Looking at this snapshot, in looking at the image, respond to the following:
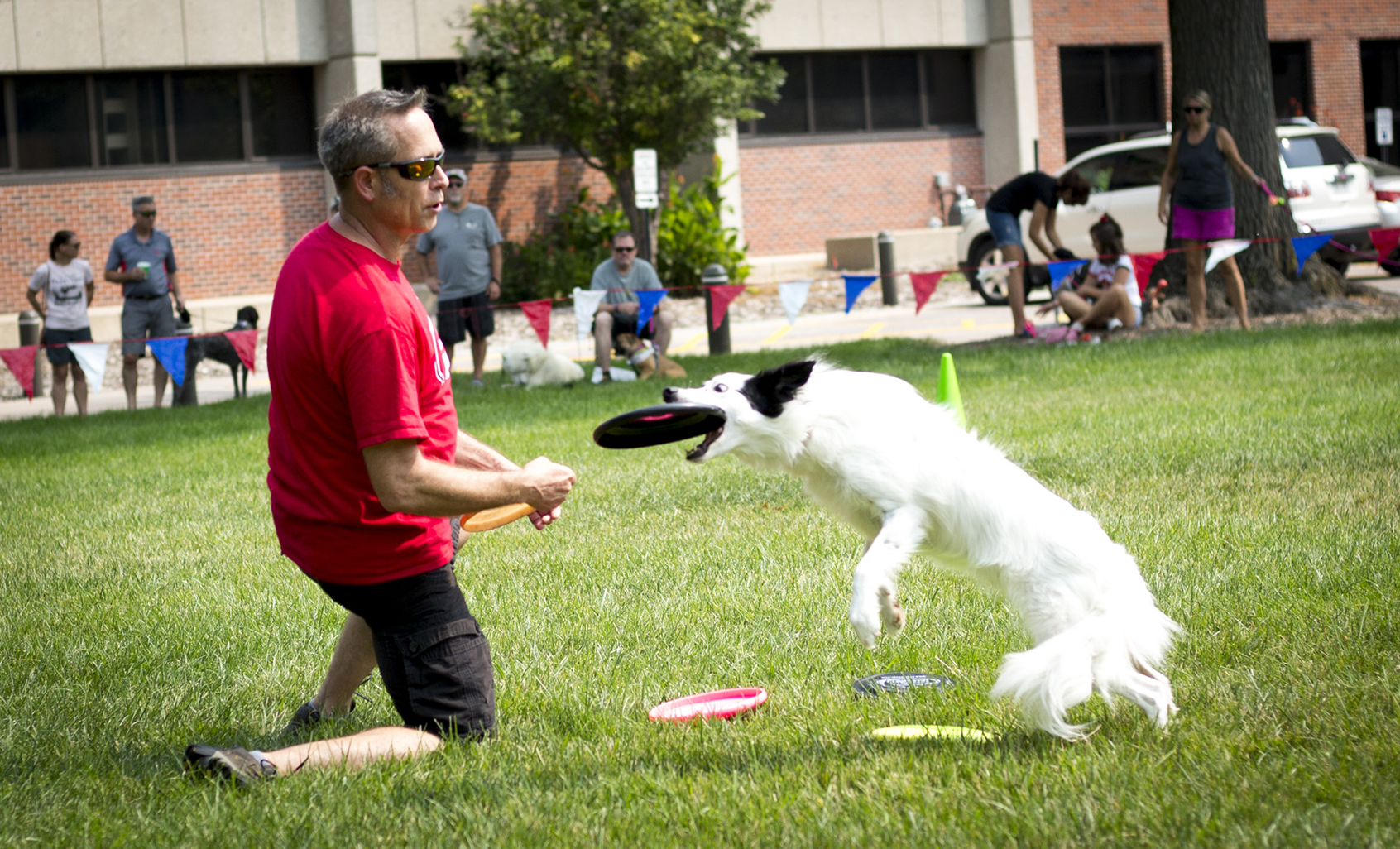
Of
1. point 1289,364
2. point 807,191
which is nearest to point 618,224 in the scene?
point 807,191

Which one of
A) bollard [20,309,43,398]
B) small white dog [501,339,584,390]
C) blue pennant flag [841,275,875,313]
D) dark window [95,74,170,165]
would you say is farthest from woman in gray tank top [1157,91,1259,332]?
dark window [95,74,170,165]

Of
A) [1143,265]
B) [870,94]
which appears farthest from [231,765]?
[870,94]

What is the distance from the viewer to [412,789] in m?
3.37

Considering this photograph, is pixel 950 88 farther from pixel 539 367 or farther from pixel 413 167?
pixel 413 167

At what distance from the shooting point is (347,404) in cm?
332

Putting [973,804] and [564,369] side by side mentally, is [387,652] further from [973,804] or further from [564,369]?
[564,369]

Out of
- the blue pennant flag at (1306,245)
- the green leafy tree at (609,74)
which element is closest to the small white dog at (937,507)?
the blue pennant flag at (1306,245)

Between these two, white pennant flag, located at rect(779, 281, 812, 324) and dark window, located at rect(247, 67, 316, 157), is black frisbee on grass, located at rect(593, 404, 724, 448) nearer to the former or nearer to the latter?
white pennant flag, located at rect(779, 281, 812, 324)

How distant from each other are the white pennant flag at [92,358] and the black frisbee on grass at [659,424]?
1061cm

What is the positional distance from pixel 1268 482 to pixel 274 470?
4.94 m

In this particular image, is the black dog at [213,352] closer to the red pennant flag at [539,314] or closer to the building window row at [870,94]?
the red pennant flag at [539,314]

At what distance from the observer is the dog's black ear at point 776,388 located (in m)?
3.60

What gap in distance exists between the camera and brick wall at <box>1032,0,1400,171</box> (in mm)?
27500

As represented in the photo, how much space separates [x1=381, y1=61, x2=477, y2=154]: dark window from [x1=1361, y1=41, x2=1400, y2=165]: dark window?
2098 centimetres
